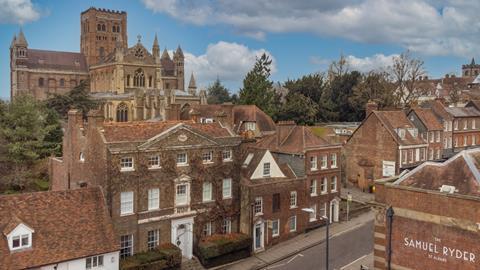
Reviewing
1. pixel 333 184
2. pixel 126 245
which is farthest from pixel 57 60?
pixel 126 245

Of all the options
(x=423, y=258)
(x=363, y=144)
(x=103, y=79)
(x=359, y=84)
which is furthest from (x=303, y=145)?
(x=103, y=79)

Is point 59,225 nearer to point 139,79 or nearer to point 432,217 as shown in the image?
point 432,217

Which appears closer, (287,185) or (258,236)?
(258,236)

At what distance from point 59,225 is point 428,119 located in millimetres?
45629

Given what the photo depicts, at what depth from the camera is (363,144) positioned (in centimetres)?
5250

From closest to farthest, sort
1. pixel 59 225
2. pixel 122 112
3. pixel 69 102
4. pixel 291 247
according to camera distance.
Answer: pixel 59 225 < pixel 291 247 < pixel 69 102 < pixel 122 112

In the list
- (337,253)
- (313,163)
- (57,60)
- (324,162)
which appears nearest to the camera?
(337,253)

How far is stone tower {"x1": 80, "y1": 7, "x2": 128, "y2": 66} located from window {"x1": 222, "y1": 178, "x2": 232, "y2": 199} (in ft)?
271

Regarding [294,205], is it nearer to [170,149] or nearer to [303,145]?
[303,145]

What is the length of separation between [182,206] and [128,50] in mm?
62900

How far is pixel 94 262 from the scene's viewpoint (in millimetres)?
26000

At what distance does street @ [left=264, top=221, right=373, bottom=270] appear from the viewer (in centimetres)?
3103

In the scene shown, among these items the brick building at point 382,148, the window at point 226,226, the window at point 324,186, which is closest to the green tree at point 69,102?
the window at point 226,226

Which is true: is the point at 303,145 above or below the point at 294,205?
above
